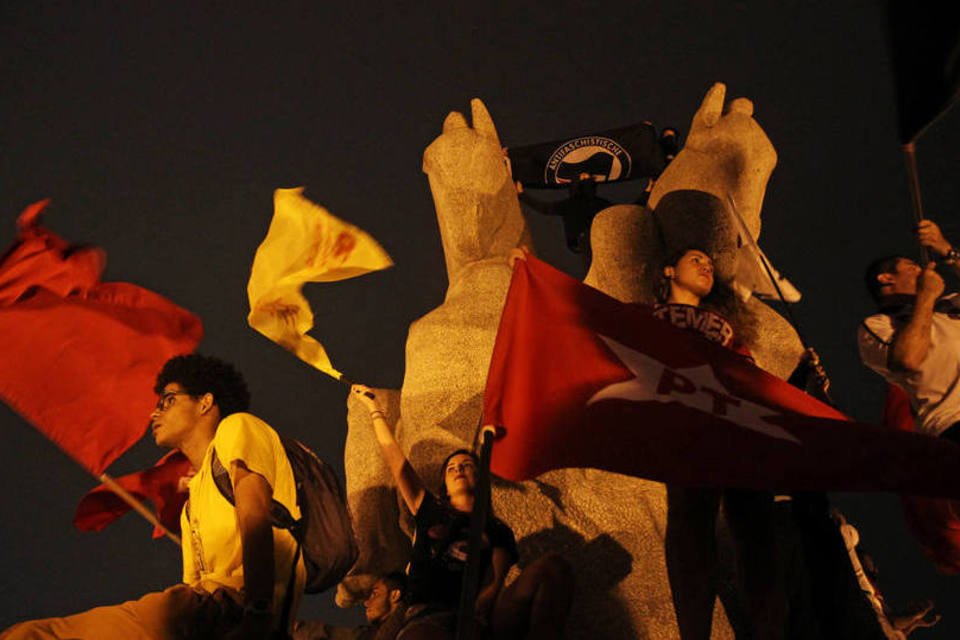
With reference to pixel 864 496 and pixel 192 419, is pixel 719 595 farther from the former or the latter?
pixel 864 496

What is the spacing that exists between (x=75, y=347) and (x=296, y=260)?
1568 millimetres

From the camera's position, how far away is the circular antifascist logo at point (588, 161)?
8.44 metres

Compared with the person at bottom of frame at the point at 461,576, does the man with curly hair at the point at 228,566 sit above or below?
above

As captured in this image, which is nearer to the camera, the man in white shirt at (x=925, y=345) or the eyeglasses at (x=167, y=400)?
the eyeglasses at (x=167, y=400)

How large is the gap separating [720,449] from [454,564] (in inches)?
64.2

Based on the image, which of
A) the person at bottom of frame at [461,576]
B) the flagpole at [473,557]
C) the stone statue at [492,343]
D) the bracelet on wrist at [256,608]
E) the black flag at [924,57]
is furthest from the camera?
the stone statue at [492,343]

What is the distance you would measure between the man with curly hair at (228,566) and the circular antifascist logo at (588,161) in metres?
4.82

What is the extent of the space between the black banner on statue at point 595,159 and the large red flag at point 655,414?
402 centimetres

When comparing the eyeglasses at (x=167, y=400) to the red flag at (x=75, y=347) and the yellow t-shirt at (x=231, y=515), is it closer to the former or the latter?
the yellow t-shirt at (x=231, y=515)

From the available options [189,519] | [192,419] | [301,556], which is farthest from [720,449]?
[192,419]

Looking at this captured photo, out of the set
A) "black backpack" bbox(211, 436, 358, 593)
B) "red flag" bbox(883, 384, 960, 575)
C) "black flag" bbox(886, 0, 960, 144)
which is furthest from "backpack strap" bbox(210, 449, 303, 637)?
"red flag" bbox(883, 384, 960, 575)

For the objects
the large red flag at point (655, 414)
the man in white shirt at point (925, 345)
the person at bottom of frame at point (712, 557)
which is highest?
the large red flag at point (655, 414)

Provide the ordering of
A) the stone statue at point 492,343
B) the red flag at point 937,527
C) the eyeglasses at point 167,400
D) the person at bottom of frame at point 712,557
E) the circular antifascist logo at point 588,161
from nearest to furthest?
1. the person at bottom of frame at point 712,557
2. the eyeglasses at point 167,400
3. the red flag at point 937,527
4. the stone statue at point 492,343
5. the circular antifascist logo at point 588,161

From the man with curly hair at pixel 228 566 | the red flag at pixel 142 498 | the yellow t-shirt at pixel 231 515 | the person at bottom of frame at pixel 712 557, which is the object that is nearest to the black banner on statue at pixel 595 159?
the red flag at pixel 142 498
